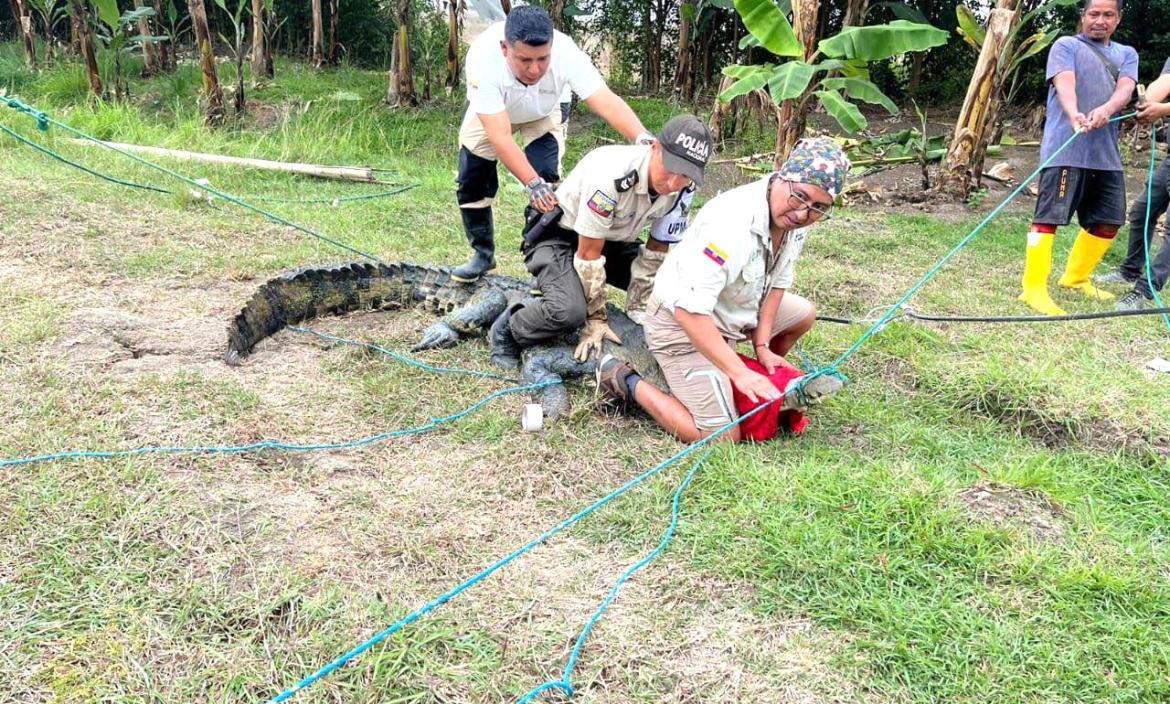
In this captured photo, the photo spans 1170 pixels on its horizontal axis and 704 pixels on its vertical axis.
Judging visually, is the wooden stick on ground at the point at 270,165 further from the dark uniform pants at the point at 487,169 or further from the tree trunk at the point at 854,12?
the tree trunk at the point at 854,12

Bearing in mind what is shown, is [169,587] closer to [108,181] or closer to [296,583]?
[296,583]

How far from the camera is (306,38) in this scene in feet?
47.6

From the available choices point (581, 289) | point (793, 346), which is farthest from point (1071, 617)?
point (581, 289)

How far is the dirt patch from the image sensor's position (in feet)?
8.38

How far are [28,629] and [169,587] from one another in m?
0.32

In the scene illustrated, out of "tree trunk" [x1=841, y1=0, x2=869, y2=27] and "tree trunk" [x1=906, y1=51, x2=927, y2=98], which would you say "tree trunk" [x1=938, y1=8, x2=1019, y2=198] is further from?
"tree trunk" [x1=906, y1=51, x2=927, y2=98]

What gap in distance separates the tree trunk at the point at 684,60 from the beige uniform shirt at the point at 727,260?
8.05 metres

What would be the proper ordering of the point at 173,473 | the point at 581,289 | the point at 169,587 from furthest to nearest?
the point at 581,289, the point at 173,473, the point at 169,587

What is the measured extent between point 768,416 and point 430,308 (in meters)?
2.07

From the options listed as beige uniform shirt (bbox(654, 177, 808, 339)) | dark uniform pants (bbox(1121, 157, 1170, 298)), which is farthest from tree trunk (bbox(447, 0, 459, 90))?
beige uniform shirt (bbox(654, 177, 808, 339))

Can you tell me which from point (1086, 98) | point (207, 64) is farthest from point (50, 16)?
point (1086, 98)

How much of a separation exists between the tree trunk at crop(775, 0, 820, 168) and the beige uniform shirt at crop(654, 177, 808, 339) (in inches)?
146

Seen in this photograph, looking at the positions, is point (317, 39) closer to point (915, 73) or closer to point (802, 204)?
point (915, 73)

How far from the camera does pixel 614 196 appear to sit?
10.8ft
